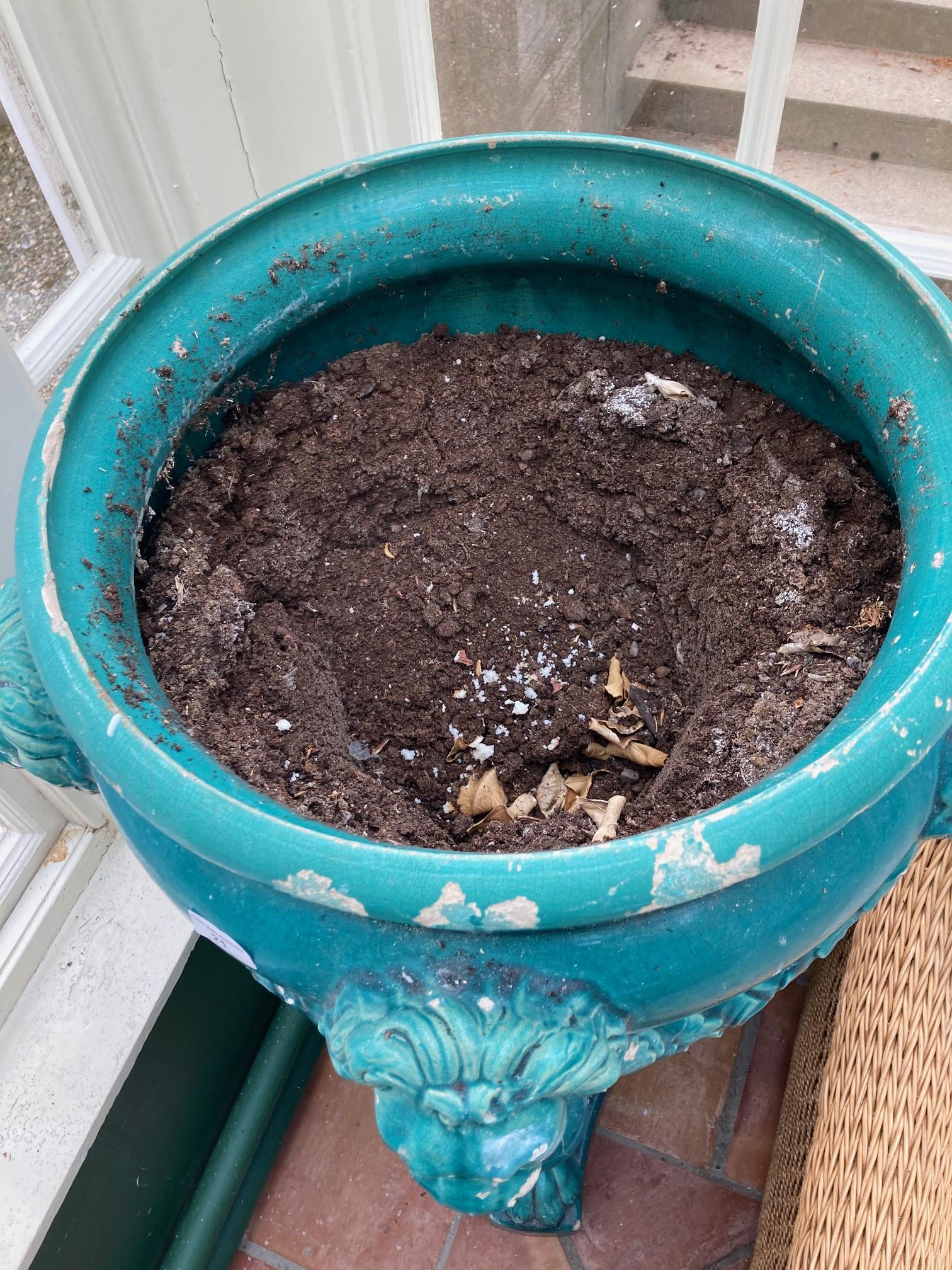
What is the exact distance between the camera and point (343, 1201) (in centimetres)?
118

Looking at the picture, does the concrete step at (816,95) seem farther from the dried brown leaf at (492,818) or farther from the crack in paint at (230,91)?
the dried brown leaf at (492,818)

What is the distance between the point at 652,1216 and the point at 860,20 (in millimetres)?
1403

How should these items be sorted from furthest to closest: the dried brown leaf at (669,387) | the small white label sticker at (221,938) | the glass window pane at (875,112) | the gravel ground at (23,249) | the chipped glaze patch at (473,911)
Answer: the glass window pane at (875,112)
the gravel ground at (23,249)
the dried brown leaf at (669,387)
the small white label sticker at (221,938)
the chipped glaze patch at (473,911)

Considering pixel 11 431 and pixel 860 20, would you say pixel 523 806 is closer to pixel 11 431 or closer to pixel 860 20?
pixel 11 431

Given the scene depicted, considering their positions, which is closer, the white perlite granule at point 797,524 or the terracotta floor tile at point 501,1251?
the white perlite granule at point 797,524

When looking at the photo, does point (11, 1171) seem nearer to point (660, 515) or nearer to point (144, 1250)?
point (144, 1250)

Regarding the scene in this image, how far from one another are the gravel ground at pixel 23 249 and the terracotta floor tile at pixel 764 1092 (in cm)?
123

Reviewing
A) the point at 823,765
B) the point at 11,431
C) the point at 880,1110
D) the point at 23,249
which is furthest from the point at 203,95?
the point at 880,1110

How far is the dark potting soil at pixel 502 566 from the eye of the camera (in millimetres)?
666

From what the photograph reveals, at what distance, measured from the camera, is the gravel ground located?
3.04ft

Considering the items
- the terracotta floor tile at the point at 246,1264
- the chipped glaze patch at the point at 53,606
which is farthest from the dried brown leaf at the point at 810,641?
the terracotta floor tile at the point at 246,1264

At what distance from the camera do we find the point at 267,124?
1.12 m

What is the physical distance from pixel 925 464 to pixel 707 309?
0.26m

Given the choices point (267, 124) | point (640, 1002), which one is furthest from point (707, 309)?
point (267, 124)
